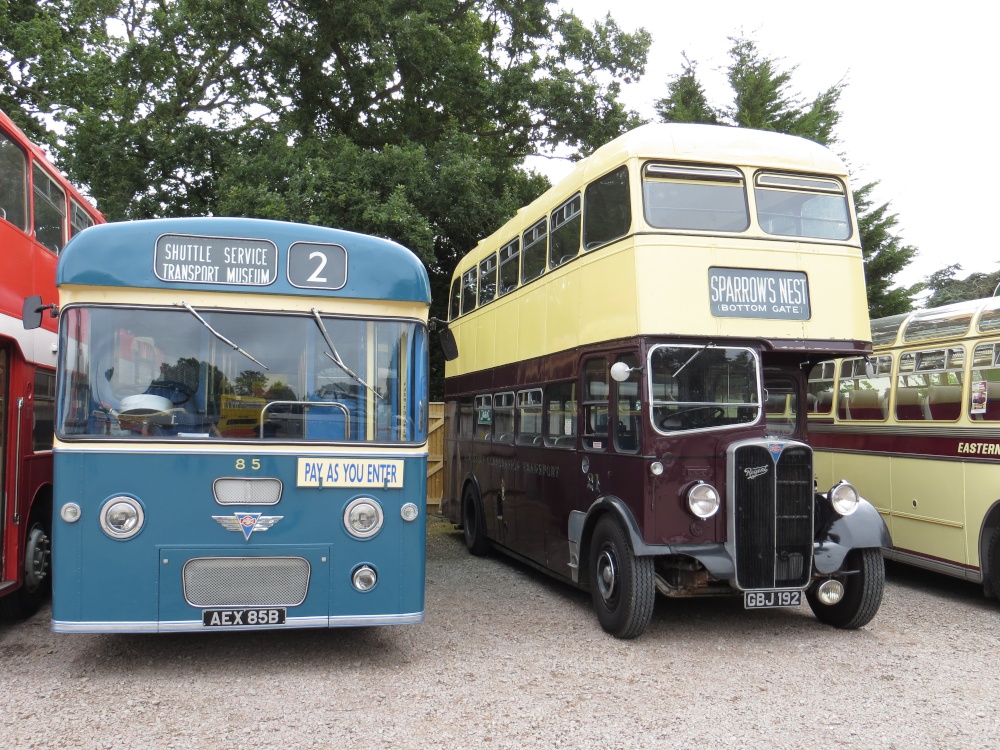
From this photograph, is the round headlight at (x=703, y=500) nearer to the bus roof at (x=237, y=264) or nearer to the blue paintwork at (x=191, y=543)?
the blue paintwork at (x=191, y=543)

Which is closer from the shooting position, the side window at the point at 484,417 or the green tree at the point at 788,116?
the side window at the point at 484,417

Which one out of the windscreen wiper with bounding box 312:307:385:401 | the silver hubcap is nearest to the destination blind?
the windscreen wiper with bounding box 312:307:385:401

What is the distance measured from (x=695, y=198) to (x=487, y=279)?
480cm

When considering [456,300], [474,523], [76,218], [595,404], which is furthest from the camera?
[456,300]

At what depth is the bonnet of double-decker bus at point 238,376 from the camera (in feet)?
18.9

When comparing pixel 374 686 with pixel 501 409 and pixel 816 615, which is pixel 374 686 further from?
pixel 501 409

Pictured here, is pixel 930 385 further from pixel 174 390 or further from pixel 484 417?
pixel 174 390

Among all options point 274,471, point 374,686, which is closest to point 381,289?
point 274,471

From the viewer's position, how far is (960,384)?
357 inches

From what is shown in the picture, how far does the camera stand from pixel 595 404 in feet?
26.2

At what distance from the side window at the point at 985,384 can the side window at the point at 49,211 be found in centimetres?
885

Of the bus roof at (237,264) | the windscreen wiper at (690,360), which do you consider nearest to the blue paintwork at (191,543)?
the bus roof at (237,264)

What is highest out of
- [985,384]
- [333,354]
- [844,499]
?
[333,354]

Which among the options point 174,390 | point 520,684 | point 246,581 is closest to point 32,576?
point 246,581
